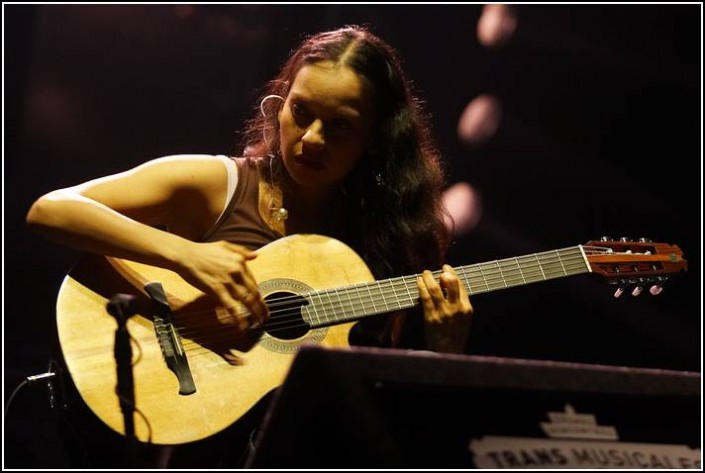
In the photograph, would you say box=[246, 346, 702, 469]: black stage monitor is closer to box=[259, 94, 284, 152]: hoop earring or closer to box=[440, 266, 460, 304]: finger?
box=[440, 266, 460, 304]: finger

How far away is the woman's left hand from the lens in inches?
81.3

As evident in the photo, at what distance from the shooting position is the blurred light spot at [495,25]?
3.40m

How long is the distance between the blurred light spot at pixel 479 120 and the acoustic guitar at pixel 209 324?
1.24m

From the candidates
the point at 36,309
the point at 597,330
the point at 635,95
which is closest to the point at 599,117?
the point at 635,95

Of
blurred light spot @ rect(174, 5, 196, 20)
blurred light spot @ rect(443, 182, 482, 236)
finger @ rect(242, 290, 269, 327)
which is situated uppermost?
blurred light spot @ rect(174, 5, 196, 20)

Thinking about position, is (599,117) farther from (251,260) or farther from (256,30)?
(251,260)

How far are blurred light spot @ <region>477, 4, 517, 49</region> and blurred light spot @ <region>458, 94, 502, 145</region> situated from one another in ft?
0.91

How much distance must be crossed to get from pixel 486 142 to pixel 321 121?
147cm

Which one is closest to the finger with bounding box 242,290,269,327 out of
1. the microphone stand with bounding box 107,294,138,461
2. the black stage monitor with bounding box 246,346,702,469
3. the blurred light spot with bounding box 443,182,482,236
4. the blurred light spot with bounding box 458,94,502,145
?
the microphone stand with bounding box 107,294,138,461

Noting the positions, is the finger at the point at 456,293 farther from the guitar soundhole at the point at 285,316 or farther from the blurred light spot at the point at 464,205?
the blurred light spot at the point at 464,205

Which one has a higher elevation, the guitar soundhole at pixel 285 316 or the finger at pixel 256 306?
the finger at pixel 256 306

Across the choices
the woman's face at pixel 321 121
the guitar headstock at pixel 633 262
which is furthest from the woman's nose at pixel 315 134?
the guitar headstock at pixel 633 262

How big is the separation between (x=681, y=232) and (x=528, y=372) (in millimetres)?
2427

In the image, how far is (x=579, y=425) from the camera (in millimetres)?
1087
